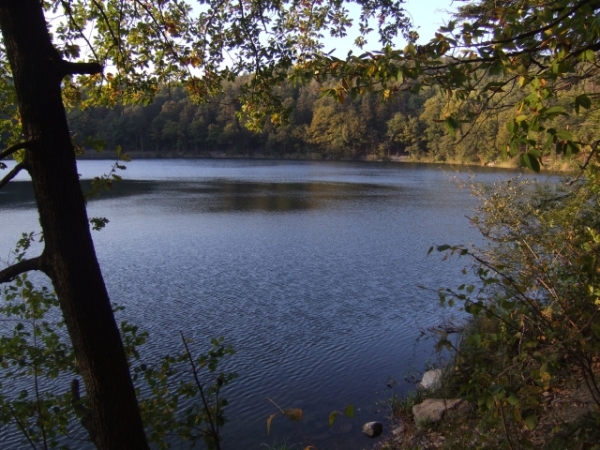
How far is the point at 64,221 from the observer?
2609 millimetres

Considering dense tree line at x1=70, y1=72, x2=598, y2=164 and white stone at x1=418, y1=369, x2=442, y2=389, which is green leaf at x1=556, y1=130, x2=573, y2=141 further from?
dense tree line at x1=70, y1=72, x2=598, y2=164

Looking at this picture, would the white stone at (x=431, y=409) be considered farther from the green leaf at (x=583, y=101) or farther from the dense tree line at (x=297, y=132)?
the dense tree line at (x=297, y=132)

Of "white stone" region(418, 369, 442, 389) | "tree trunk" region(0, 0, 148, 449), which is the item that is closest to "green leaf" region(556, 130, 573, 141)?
"tree trunk" region(0, 0, 148, 449)

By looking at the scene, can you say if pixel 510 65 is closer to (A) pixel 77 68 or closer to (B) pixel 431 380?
(A) pixel 77 68

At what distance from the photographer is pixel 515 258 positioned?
6.20m

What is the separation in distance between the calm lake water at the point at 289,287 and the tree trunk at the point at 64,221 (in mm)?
1432

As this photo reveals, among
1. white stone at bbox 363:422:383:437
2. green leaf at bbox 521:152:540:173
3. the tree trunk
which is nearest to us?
green leaf at bbox 521:152:540:173

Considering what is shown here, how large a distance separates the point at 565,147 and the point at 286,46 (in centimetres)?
302

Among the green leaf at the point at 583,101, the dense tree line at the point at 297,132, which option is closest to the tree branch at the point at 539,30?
the green leaf at the point at 583,101

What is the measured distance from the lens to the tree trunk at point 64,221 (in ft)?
8.41

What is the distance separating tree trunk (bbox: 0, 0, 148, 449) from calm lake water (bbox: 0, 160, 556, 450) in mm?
1432

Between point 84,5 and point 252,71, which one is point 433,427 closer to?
point 252,71

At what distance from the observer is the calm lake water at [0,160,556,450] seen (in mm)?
7996

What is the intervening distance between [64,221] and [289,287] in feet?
34.5
